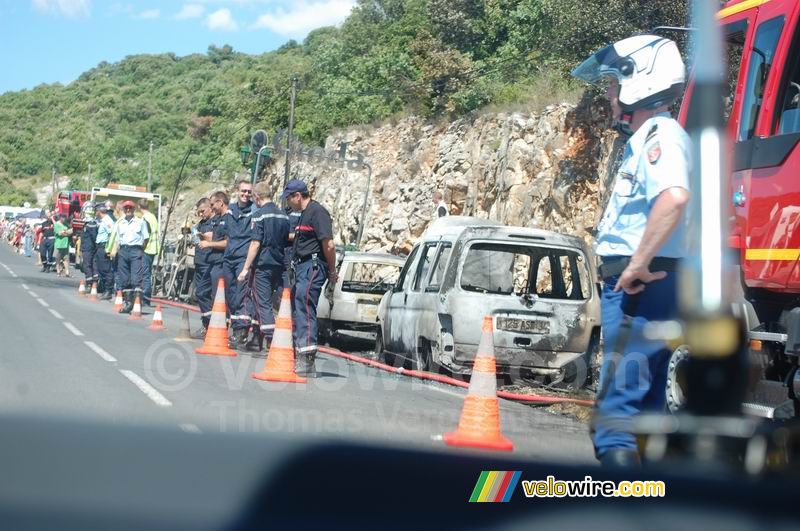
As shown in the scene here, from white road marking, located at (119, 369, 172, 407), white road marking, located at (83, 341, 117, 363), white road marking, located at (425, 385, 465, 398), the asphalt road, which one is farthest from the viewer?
white road marking, located at (83, 341, 117, 363)

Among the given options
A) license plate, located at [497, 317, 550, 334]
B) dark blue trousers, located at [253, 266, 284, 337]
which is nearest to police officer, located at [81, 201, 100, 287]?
dark blue trousers, located at [253, 266, 284, 337]

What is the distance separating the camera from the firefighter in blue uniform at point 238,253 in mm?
13320

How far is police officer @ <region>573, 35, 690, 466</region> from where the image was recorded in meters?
4.42

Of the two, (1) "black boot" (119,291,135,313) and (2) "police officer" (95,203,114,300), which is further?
(2) "police officer" (95,203,114,300)

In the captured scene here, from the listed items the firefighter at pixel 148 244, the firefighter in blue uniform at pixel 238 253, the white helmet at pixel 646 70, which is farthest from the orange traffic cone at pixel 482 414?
the firefighter at pixel 148 244

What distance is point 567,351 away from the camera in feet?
35.4

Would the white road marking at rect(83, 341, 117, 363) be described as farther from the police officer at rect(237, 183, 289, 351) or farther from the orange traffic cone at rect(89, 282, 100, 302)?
the orange traffic cone at rect(89, 282, 100, 302)

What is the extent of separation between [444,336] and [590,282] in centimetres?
169

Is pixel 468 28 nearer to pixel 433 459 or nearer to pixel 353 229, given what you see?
pixel 353 229

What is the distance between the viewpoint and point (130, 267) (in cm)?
2008

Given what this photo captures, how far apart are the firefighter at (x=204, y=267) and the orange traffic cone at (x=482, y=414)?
762 centimetres

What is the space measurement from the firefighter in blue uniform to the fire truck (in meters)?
7.07

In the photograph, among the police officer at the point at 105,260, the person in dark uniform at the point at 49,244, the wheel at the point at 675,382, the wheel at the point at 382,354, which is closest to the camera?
the wheel at the point at 675,382

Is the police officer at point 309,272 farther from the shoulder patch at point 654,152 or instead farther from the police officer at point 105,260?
the police officer at point 105,260
